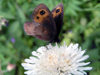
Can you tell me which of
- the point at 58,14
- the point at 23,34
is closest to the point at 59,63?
the point at 58,14

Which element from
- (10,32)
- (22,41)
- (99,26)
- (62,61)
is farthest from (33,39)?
(62,61)

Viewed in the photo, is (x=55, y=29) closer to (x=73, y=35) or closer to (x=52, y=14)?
(x=52, y=14)

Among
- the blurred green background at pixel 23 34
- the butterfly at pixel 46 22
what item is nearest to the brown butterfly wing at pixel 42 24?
the butterfly at pixel 46 22

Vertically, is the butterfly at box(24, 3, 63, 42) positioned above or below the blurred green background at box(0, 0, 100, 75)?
below

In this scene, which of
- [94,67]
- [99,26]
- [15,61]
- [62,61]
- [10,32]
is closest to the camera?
[62,61]

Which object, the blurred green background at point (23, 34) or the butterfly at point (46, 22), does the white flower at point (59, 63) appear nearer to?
the butterfly at point (46, 22)

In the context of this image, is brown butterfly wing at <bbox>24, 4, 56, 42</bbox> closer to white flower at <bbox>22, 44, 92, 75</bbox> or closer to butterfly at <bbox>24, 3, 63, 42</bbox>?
butterfly at <bbox>24, 3, 63, 42</bbox>

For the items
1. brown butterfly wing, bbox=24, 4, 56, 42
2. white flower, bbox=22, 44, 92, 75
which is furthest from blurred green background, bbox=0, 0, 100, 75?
white flower, bbox=22, 44, 92, 75
